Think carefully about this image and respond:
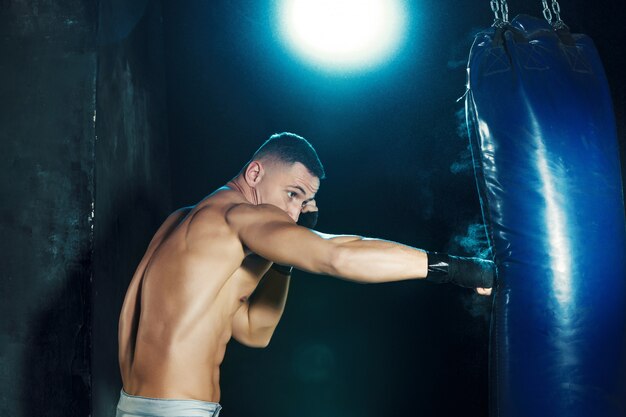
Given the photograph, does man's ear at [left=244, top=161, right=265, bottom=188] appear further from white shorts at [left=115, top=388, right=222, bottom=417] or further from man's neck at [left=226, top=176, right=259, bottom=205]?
white shorts at [left=115, top=388, right=222, bottom=417]

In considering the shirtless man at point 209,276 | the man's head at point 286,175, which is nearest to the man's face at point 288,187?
the man's head at point 286,175

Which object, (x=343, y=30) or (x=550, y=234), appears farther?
(x=343, y=30)

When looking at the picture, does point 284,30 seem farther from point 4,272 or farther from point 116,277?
point 4,272

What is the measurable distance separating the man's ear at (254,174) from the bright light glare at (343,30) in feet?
4.49

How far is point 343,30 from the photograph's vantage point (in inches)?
122

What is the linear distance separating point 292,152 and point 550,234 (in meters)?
0.98

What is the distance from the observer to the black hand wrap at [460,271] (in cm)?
139

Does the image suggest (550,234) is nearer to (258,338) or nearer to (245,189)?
(245,189)

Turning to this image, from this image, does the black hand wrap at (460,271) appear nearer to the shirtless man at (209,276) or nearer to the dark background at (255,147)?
the shirtless man at (209,276)

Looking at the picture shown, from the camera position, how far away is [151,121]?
2.96m

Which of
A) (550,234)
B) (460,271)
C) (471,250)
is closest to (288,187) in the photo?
(460,271)

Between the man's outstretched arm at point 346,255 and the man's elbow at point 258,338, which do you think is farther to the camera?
the man's elbow at point 258,338

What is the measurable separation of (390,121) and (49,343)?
2.05 m

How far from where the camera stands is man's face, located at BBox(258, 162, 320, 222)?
1939 millimetres
